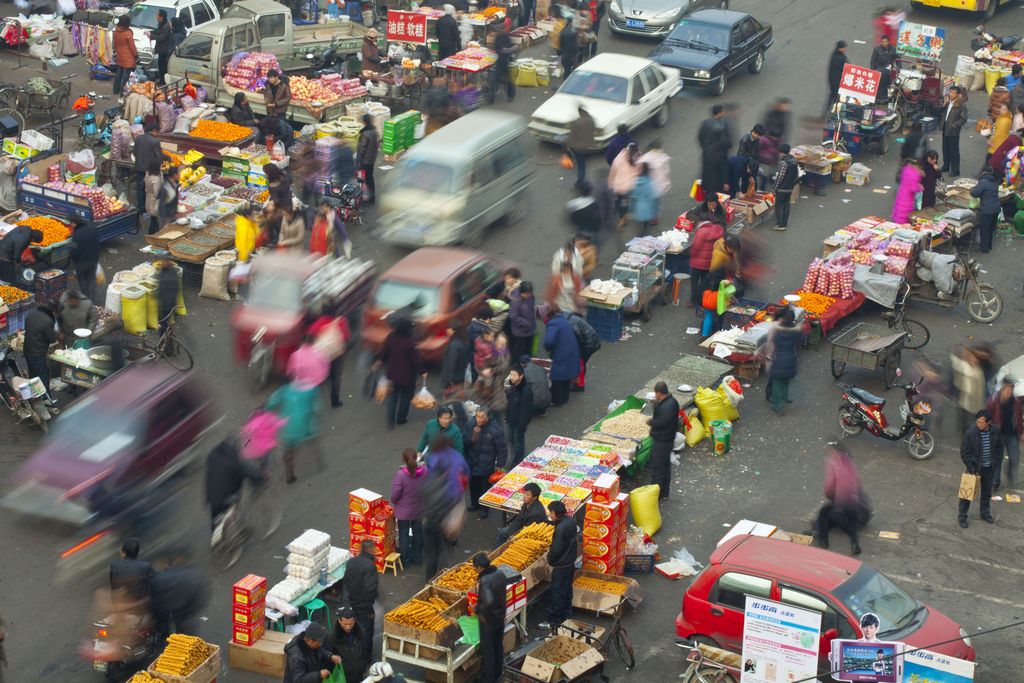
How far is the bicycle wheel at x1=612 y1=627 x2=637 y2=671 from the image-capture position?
47.1ft

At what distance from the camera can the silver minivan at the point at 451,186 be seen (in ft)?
76.0

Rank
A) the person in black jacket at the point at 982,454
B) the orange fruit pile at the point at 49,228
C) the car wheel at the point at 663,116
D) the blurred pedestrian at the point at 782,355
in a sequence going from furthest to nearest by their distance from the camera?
the car wheel at the point at 663,116 → the orange fruit pile at the point at 49,228 → the blurred pedestrian at the point at 782,355 → the person in black jacket at the point at 982,454

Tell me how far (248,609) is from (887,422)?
30.5 feet

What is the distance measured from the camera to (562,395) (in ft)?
64.8

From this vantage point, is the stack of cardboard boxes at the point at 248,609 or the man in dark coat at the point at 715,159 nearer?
the stack of cardboard boxes at the point at 248,609

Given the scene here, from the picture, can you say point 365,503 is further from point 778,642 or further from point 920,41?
point 920,41

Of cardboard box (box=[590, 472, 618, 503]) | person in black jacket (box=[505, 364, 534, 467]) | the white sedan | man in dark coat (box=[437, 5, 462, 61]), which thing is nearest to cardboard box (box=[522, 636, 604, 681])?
cardboard box (box=[590, 472, 618, 503])

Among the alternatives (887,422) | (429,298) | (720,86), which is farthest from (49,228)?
(720,86)

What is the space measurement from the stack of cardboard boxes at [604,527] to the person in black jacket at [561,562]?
59 cm

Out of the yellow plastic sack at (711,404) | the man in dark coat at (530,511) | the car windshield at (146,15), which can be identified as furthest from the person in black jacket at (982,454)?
the car windshield at (146,15)

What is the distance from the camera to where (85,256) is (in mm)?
21188

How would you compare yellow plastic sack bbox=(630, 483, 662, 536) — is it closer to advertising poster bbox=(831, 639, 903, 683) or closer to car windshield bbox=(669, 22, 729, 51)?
advertising poster bbox=(831, 639, 903, 683)

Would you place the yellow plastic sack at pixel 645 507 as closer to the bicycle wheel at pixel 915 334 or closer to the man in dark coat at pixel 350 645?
the man in dark coat at pixel 350 645

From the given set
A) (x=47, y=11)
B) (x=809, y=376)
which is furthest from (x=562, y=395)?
(x=47, y=11)
